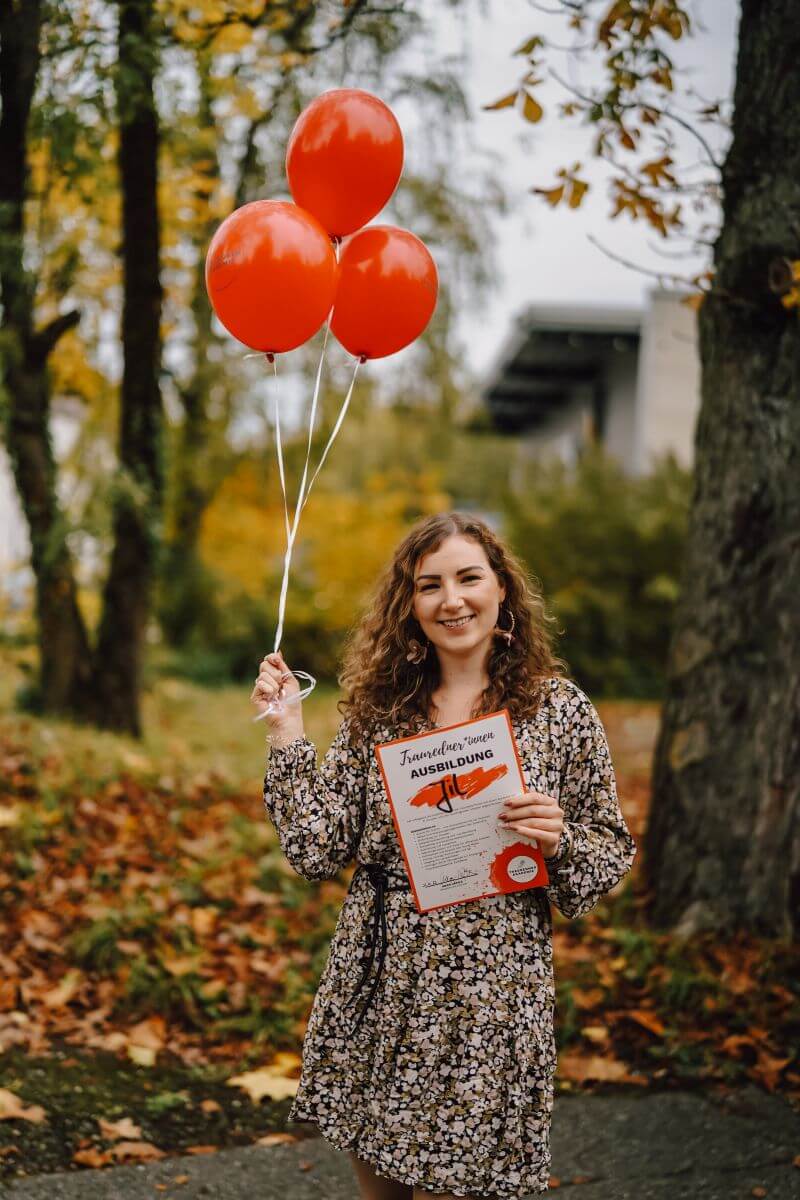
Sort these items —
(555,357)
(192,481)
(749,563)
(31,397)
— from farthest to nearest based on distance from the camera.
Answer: (555,357)
(192,481)
(31,397)
(749,563)

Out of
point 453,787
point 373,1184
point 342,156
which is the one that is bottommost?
point 373,1184

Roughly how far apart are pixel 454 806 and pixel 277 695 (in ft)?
1.50

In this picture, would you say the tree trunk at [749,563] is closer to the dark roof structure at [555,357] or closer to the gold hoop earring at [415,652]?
the gold hoop earring at [415,652]

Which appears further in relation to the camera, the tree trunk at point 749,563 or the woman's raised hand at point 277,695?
the tree trunk at point 749,563

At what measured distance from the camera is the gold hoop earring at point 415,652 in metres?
2.48

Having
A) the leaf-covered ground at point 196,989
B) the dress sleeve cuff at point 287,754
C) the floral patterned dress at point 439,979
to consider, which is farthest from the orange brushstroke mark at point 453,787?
the leaf-covered ground at point 196,989

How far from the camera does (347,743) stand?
2410 mm

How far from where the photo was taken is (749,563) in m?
4.32

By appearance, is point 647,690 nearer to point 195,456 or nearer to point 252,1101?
point 195,456

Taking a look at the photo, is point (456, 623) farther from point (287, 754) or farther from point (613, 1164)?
point (613, 1164)

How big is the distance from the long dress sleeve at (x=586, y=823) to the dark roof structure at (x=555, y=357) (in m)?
9.38

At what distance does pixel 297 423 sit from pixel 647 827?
9229 millimetres

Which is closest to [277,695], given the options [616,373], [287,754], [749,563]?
[287,754]

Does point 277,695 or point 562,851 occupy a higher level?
point 277,695
